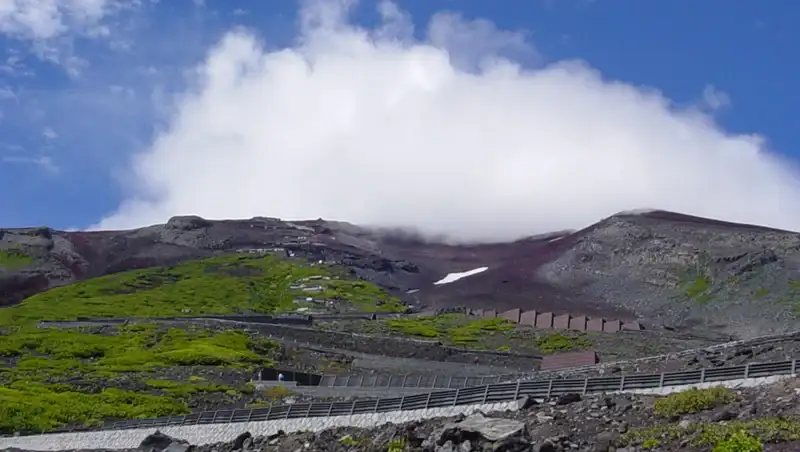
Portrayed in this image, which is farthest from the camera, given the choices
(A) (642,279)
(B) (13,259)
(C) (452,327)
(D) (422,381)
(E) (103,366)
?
(B) (13,259)

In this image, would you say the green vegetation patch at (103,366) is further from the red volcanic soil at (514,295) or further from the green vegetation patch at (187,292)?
the red volcanic soil at (514,295)

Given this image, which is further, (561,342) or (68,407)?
(561,342)

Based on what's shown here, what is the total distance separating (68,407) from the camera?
176 ft

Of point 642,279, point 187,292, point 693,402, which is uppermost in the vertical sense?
point 642,279

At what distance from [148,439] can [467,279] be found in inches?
6213

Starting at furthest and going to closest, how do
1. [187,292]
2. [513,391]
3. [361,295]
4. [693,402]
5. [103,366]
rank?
[187,292]
[361,295]
[103,366]
[513,391]
[693,402]

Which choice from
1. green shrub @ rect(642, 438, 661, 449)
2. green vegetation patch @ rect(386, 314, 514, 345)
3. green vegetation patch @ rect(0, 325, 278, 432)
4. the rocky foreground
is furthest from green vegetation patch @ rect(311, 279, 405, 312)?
green shrub @ rect(642, 438, 661, 449)

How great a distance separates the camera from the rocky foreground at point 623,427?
2075 cm

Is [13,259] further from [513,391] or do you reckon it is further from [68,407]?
[513,391]

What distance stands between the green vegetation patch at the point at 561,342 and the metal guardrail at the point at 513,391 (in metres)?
66.9

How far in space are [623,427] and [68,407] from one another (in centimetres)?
3899

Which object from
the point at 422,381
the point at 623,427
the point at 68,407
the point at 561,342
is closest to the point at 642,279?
the point at 561,342

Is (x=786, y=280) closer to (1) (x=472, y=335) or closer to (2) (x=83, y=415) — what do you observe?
(1) (x=472, y=335)

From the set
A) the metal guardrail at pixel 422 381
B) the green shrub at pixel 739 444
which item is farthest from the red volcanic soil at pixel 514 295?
the green shrub at pixel 739 444
